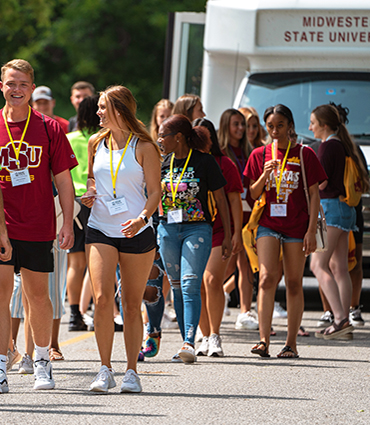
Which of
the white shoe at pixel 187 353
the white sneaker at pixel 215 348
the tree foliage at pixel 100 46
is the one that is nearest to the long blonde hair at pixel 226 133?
the white sneaker at pixel 215 348

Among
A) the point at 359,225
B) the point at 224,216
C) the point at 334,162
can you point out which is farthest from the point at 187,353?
the point at 359,225

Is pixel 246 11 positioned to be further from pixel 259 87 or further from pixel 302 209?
pixel 302 209

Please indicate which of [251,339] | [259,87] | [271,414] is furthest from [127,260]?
[259,87]

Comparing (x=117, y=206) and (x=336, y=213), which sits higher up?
(x=117, y=206)

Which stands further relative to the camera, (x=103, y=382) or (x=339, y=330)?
(x=339, y=330)

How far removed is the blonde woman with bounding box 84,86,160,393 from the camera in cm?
555

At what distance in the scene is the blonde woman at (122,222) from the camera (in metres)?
5.55

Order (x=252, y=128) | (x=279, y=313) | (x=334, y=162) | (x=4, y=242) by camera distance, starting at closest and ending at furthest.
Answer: (x=4, y=242) → (x=334, y=162) → (x=252, y=128) → (x=279, y=313)

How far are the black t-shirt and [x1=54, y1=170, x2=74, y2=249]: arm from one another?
1366mm

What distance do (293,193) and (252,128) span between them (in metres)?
2.55

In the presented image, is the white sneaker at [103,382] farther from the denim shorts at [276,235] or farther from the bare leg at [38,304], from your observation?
the denim shorts at [276,235]

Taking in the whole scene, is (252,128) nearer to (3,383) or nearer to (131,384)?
(131,384)

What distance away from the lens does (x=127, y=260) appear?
222 inches

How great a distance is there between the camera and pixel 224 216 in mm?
7223
